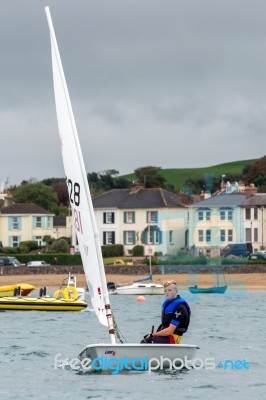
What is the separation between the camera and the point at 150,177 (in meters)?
150

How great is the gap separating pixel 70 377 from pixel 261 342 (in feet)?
31.8

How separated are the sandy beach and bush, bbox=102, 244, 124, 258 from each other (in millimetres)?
18744

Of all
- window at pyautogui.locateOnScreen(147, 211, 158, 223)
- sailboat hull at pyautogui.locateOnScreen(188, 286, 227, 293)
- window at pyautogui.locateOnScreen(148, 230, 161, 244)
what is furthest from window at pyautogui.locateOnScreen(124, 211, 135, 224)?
sailboat hull at pyautogui.locateOnScreen(188, 286, 227, 293)

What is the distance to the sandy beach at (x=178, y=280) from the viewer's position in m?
Result: 71.6

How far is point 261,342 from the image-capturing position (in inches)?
1214

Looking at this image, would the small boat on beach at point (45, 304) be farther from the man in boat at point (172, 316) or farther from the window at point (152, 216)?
the window at point (152, 216)

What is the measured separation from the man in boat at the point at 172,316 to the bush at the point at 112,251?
74.3 m

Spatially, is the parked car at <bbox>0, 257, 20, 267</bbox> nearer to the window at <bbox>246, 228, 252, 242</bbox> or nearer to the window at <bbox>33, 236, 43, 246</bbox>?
the window at <bbox>33, 236, 43, 246</bbox>

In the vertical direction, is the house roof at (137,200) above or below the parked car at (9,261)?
above

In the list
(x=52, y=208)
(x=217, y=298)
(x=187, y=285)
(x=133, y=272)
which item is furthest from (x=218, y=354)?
(x=52, y=208)

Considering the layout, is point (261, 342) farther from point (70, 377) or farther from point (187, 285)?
point (187, 285)

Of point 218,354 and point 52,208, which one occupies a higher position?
point 52,208

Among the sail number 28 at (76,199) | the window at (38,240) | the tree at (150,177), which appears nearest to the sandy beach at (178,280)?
the window at (38,240)

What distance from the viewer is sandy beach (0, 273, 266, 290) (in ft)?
235
